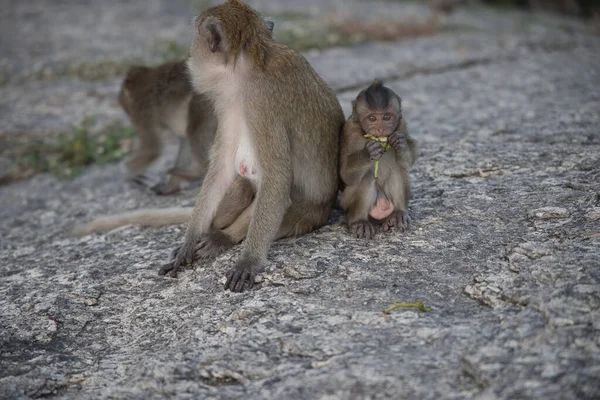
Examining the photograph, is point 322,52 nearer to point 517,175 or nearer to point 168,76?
point 168,76

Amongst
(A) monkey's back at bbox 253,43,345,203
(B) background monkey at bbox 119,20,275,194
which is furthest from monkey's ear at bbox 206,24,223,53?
(B) background monkey at bbox 119,20,275,194

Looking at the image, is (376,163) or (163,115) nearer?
(376,163)

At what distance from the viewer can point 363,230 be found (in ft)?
12.8

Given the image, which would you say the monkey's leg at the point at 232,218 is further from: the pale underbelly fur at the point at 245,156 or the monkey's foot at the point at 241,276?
the monkey's foot at the point at 241,276

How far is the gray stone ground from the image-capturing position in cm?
269

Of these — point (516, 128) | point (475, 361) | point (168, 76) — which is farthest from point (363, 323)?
point (168, 76)

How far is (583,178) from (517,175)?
0.41 metres

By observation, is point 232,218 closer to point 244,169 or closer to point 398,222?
point 244,169

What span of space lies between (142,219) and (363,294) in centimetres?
194

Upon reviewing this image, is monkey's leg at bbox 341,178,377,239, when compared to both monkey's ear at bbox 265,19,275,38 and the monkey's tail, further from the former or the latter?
the monkey's tail

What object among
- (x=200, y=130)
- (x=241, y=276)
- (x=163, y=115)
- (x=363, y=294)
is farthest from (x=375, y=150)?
(x=163, y=115)

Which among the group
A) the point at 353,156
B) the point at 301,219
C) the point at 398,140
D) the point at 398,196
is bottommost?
the point at 301,219

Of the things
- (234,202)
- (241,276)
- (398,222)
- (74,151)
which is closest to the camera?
(241,276)

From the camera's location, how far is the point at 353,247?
3.81 m
